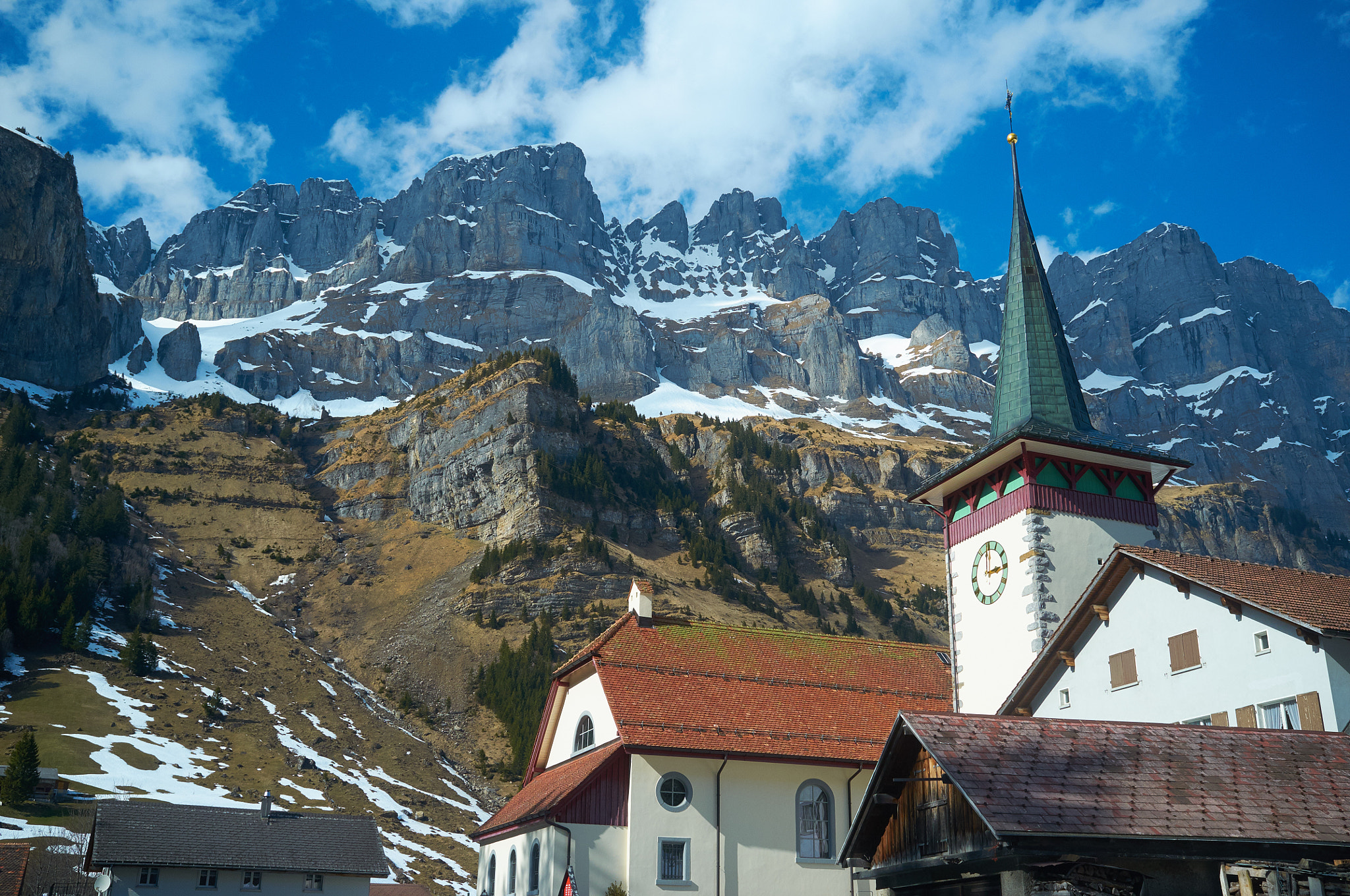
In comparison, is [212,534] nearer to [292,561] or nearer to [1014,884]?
[292,561]

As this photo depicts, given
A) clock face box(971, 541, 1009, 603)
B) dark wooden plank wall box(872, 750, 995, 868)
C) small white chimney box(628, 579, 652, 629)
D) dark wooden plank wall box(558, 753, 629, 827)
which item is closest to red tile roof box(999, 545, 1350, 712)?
clock face box(971, 541, 1009, 603)

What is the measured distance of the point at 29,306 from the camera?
199 metres

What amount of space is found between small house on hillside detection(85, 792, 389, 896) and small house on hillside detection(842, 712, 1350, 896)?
35691mm

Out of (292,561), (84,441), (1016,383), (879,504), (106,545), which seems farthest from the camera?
(879,504)

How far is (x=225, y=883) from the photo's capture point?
151ft

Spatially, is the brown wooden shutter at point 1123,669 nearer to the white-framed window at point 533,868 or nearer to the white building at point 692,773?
the white building at point 692,773

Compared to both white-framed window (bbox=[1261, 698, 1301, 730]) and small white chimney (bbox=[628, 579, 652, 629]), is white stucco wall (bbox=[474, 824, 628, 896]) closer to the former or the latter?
small white chimney (bbox=[628, 579, 652, 629])

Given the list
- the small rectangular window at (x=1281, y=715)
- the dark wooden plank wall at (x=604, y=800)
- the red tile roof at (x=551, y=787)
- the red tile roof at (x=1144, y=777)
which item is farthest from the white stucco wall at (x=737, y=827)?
the red tile roof at (x=1144, y=777)

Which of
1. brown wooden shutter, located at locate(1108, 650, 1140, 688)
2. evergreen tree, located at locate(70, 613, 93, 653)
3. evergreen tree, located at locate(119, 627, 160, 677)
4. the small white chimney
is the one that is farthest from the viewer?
evergreen tree, located at locate(70, 613, 93, 653)

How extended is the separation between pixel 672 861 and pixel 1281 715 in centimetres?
1632

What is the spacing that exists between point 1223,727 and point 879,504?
180821mm

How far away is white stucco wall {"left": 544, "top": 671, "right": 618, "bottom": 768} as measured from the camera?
3334 centimetres

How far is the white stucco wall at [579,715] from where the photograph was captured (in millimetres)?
33344

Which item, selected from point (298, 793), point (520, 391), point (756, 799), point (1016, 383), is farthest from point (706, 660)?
point (520, 391)
